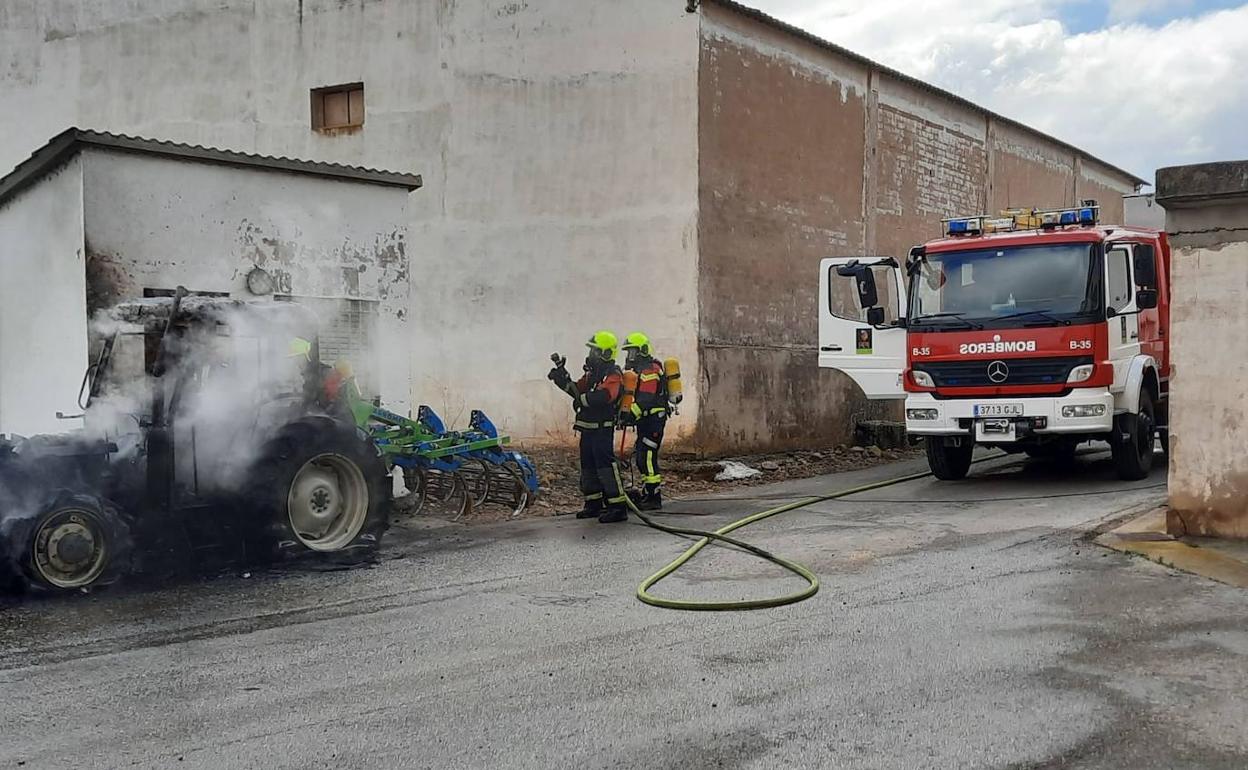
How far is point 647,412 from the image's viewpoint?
460 inches

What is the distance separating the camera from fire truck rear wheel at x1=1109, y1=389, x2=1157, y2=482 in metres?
11.7

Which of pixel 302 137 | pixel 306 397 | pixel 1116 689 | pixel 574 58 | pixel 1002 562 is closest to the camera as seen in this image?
pixel 1116 689

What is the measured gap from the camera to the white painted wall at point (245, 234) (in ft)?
33.4

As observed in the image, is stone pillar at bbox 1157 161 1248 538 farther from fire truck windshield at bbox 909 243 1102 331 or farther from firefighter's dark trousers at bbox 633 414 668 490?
firefighter's dark trousers at bbox 633 414 668 490

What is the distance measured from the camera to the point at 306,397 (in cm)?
905

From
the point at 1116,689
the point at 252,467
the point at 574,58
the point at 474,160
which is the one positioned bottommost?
the point at 1116,689

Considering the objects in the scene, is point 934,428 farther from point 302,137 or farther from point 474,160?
point 302,137

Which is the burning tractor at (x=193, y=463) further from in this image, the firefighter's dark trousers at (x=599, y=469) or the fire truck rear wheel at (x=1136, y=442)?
the fire truck rear wheel at (x=1136, y=442)

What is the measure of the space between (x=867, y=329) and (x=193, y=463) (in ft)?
24.2

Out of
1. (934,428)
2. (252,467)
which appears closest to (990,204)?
(934,428)

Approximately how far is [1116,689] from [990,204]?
1927 cm

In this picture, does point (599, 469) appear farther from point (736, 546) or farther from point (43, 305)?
point (43, 305)

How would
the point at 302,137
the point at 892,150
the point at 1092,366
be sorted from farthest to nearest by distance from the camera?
the point at 892,150 < the point at 302,137 < the point at 1092,366

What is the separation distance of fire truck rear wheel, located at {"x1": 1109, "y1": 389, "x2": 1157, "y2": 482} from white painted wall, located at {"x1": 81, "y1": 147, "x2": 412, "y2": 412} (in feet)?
24.4
